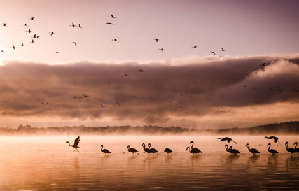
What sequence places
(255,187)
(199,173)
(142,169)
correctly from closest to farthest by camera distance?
(255,187) < (199,173) < (142,169)

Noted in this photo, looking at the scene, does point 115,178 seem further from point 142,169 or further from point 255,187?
point 255,187

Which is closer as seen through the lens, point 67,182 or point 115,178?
point 67,182

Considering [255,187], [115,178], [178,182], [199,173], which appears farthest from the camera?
[199,173]

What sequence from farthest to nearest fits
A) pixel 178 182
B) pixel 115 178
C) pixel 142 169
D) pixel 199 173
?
pixel 142 169
pixel 199 173
pixel 115 178
pixel 178 182

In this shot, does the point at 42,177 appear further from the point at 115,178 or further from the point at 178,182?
the point at 178,182

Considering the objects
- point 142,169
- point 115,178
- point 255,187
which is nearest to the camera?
point 255,187

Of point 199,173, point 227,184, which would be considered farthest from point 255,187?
point 199,173

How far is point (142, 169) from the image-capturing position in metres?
45.3

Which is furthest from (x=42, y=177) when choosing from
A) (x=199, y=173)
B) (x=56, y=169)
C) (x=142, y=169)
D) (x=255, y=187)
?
(x=255, y=187)

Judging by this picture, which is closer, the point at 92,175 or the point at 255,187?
the point at 255,187

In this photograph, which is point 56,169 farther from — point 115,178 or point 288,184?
point 288,184

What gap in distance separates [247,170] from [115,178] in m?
12.5

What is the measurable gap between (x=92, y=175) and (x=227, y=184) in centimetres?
1202

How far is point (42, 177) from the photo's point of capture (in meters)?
38.9
